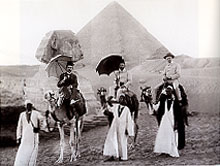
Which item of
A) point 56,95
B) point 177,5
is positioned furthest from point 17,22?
point 177,5

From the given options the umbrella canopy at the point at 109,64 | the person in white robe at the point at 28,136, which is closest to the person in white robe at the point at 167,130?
the umbrella canopy at the point at 109,64

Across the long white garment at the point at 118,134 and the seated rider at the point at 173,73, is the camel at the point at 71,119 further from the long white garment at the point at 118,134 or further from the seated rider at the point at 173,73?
the seated rider at the point at 173,73

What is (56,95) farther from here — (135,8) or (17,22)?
(135,8)

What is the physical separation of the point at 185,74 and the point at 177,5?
15.6 inches

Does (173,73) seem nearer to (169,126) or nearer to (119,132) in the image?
(169,126)

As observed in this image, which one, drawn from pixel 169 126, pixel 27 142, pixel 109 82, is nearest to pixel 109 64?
pixel 109 82

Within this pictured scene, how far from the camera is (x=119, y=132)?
2232 mm

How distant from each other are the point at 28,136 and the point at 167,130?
2.53 ft

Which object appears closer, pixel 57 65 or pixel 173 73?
pixel 57 65

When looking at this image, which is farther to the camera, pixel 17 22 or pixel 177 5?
pixel 177 5

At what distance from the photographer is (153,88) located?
227cm

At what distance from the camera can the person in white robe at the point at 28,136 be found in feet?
6.87

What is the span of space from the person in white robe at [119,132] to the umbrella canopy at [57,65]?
1.13ft

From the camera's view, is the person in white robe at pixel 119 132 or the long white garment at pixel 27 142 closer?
the long white garment at pixel 27 142
